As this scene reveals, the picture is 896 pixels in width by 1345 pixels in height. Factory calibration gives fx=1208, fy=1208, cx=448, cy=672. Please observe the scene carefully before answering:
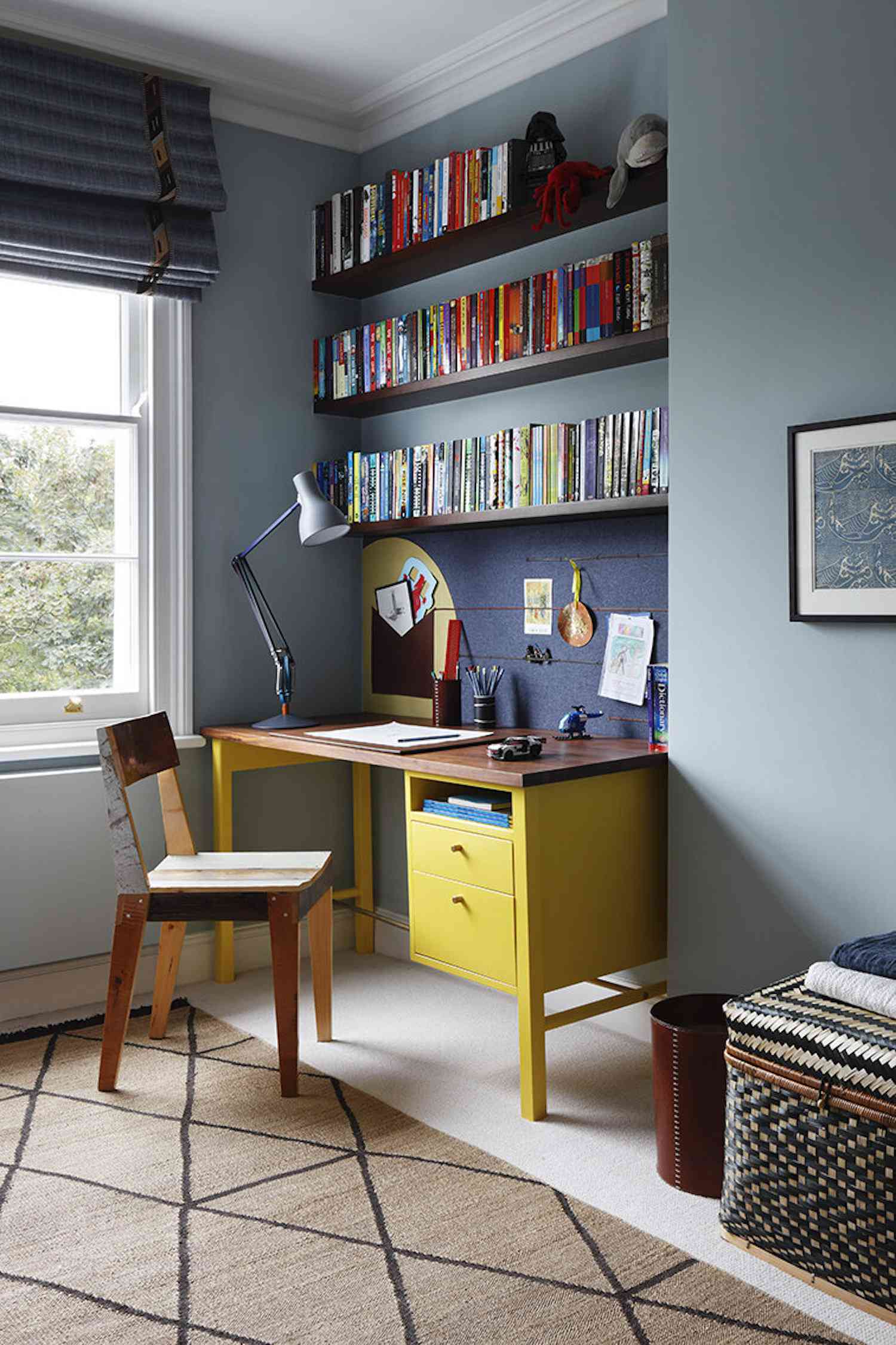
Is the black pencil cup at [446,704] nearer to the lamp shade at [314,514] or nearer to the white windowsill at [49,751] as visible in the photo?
the lamp shade at [314,514]

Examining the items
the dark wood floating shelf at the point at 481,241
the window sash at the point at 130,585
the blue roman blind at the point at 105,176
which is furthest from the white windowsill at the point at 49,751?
the dark wood floating shelf at the point at 481,241

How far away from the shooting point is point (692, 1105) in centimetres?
226

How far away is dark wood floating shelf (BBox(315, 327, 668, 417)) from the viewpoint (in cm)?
289

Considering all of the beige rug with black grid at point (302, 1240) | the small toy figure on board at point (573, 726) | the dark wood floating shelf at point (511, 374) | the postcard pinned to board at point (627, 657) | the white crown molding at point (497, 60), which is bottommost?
the beige rug with black grid at point (302, 1240)

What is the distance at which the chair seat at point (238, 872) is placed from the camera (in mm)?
2752

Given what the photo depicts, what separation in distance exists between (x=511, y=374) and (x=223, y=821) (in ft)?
5.02

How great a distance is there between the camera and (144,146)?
11.2ft

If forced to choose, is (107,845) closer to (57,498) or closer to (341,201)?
(57,498)

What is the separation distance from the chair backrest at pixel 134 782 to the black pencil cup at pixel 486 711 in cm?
84

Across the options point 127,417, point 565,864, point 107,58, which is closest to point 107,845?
point 127,417

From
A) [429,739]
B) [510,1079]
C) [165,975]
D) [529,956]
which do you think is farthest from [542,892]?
[165,975]

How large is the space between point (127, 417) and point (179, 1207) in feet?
7.33

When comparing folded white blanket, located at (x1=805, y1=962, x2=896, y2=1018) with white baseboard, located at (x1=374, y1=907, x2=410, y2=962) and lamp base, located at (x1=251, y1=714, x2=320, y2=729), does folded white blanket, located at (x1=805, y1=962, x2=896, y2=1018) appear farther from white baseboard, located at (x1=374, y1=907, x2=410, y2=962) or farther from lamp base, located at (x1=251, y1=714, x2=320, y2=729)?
white baseboard, located at (x1=374, y1=907, x2=410, y2=962)

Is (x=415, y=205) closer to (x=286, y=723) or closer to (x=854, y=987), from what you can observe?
(x=286, y=723)
